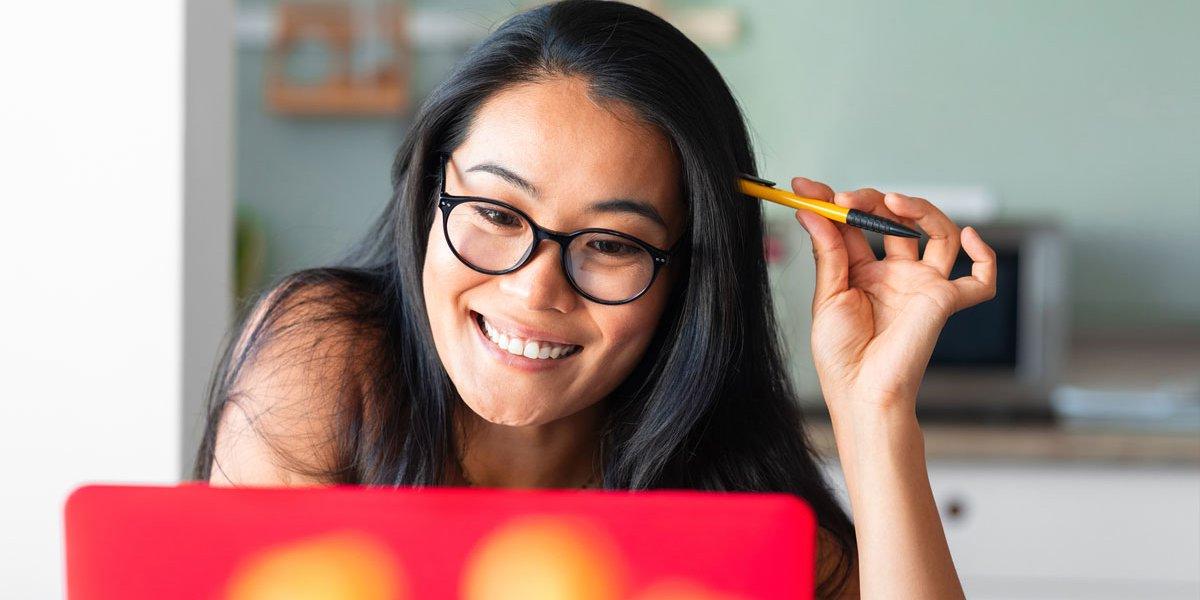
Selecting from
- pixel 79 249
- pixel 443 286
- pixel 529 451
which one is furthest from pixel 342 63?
pixel 443 286

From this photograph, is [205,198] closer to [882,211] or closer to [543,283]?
[543,283]

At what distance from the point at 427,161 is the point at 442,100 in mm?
58

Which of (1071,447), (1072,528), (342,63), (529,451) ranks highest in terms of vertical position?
(342,63)

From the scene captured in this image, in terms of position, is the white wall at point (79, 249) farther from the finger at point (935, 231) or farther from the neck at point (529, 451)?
the finger at point (935, 231)

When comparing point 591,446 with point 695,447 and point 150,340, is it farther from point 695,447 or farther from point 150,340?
point 150,340

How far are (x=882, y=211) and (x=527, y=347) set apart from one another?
1.10 feet

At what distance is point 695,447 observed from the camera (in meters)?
1.07

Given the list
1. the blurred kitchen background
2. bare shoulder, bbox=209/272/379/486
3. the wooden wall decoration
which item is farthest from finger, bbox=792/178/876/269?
the wooden wall decoration

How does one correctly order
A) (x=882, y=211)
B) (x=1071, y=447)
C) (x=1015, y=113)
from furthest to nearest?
(x=1015, y=113)
(x=1071, y=447)
(x=882, y=211)

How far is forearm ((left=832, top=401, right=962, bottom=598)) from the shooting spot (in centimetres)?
87

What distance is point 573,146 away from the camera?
2.89 ft

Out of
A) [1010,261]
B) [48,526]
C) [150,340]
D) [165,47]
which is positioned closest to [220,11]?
[165,47]

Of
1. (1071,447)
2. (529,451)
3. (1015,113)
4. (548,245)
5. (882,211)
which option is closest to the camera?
(548,245)

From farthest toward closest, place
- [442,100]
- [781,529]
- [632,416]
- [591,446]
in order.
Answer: [591,446], [632,416], [442,100], [781,529]
